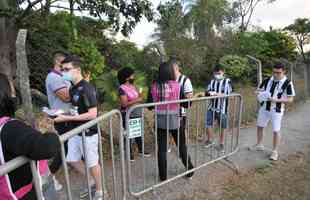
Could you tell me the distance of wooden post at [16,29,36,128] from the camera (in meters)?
2.89

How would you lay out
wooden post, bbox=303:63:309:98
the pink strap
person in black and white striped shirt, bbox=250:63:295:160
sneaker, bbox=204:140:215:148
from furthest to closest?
wooden post, bbox=303:63:309:98 < sneaker, bbox=204:140:215:148 < person in black and white striped shirt, bbox=250:63:295:160 < the pink strap

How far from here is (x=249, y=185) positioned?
3.54 metres

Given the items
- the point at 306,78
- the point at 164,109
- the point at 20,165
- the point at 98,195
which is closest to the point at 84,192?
the point at 98,195

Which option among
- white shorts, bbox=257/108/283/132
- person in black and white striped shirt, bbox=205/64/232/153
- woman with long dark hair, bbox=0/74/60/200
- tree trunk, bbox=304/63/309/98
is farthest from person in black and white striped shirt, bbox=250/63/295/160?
tree trunk, bbox=304/63/309/98

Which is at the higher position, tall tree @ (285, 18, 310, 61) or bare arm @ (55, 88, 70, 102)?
tall tree @ (285, 18, 310, 61)

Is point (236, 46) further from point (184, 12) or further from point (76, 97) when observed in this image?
point (76, 97)

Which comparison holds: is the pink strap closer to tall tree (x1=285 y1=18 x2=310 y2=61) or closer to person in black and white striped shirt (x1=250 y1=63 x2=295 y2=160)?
person in black and white striped shirt (x1=250 y1=63 x2=295 y2=160)

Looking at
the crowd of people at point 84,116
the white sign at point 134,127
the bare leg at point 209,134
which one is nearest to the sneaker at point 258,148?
the crowd of people at point 84,116

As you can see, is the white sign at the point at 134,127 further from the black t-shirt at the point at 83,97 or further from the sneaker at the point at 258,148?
the sneaker at the point at 258,148

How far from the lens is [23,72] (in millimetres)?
3023

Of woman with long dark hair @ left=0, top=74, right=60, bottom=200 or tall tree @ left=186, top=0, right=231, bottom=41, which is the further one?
tall tree @ left=186, top=0, right=231, bottom=41

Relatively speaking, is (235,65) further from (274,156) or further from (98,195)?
(98,195)

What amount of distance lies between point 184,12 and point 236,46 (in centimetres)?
486

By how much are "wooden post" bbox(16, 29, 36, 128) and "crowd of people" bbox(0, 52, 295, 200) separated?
1.05ft
